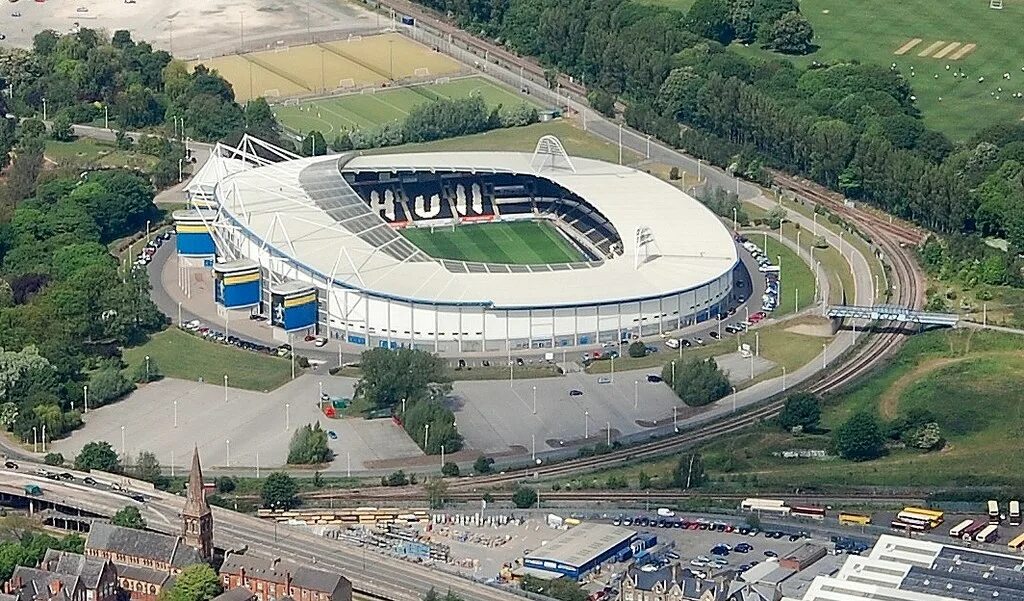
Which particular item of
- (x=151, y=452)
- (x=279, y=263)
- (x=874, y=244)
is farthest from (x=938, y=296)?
(x=151, y=452)

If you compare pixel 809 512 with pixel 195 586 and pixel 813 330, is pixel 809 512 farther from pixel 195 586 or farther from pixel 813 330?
pixel 195 586

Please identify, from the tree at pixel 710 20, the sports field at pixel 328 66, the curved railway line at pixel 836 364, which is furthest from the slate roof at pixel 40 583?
the tree at pixel 710 20

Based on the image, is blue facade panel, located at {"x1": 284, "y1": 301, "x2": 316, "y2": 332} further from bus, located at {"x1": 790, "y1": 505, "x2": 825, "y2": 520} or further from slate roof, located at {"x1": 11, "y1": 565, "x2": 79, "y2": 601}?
slate roof, located at {"x1": 11, "y1": 565, "x2": 79, "y2": 601}

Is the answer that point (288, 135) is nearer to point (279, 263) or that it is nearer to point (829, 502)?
point (279, 263)

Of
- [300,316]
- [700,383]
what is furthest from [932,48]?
[300,316]

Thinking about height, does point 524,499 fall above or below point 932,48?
below

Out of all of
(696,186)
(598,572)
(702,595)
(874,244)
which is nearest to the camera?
(702,595)
